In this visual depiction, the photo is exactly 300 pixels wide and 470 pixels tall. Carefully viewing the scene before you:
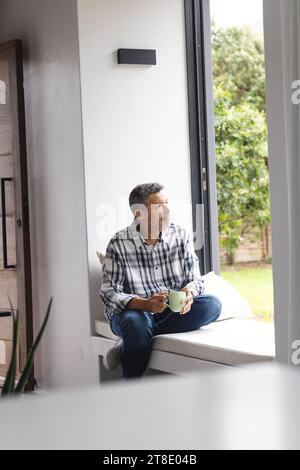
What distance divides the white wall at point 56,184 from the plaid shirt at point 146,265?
40 cm

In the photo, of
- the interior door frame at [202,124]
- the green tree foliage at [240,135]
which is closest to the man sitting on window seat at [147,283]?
the interior door frame at [202,124]

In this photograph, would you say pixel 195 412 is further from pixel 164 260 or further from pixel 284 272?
pixel 164 260

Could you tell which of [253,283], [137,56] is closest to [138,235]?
[137,56]

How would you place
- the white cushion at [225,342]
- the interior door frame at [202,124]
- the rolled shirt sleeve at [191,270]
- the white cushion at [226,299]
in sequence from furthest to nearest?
the interior door frame at [202,124]
the white cushion at [226,299]
the rolled shirt sleeve at [191,270]
the white cushion at [225,342]

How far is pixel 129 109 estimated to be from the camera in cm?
435

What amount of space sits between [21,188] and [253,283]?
5990mm

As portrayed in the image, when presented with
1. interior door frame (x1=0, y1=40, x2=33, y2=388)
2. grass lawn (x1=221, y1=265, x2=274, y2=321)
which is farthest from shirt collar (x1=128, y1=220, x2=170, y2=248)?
grass lawn (x1=221, y1=265, x2=274, y2=321)

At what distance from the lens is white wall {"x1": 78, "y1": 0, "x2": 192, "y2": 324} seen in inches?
168

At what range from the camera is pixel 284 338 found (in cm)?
317

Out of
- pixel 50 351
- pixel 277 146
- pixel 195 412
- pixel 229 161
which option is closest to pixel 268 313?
pixel 229 161

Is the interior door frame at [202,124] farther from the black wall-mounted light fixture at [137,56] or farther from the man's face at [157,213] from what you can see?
the man's face at [157,213]

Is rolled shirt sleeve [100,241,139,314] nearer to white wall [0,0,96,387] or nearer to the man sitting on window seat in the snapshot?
the man sitting on window seat

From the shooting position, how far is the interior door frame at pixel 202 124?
4512 millimetres
